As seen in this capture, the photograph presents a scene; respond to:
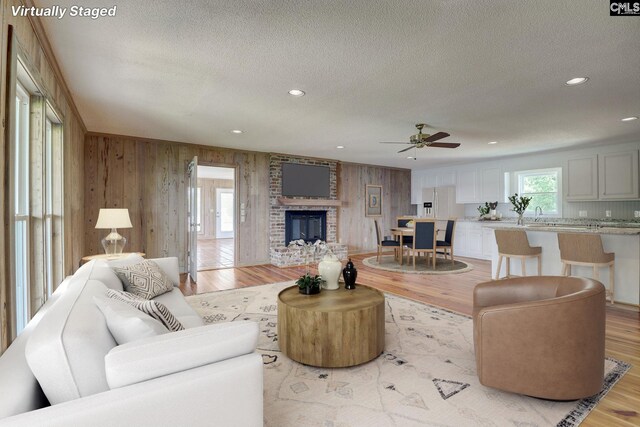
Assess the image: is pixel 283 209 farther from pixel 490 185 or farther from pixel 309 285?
pixel 490 185

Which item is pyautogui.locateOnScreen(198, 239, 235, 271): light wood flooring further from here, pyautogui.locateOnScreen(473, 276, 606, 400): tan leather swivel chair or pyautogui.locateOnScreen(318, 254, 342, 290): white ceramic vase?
pyautogui.locateOnScreen(473, 276, 606, 400): tan leather swivel chair

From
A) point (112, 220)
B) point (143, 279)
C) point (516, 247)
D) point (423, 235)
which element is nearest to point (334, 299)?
point (143, 279)

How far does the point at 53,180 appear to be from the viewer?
289cm

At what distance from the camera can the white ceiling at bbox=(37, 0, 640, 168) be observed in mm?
1937

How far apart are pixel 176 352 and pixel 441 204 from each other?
8.28 m

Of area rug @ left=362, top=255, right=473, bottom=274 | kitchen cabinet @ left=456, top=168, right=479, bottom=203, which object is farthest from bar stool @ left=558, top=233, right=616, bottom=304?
kitchen cabinet @ left=456, top=168, right=479, bottom=203

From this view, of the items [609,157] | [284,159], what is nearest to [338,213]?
[284,159]

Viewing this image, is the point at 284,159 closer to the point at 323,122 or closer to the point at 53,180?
the point at 323,122

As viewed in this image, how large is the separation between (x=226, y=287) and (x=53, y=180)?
254cm

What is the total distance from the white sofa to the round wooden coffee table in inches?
41.4

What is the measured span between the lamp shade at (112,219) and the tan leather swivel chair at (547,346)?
13.7 feet

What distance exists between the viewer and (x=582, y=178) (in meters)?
5.91

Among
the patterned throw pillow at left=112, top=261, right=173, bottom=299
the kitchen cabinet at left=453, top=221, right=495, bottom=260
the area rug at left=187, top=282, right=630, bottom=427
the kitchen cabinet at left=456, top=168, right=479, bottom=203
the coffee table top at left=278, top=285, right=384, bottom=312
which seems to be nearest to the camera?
the area rug at left=187, top=282, right=630, bottom=427

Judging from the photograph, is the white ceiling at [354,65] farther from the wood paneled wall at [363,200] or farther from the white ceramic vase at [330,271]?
the wood paneled wall at [363,200]
